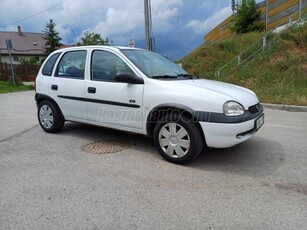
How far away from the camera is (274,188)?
2969mm

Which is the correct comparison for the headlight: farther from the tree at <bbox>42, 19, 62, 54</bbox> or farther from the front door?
the tree at <bbox>42, 19, 62, 54</bbox>

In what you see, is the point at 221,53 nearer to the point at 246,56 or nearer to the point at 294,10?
the point at 246,56

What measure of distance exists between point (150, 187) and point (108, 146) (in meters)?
1.67

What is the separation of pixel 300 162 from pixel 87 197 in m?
2.96

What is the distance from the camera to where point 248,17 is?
2223 cm

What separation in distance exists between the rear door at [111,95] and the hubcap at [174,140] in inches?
17.4

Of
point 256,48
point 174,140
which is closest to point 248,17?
point 256,48

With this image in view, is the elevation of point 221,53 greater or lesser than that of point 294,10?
lesser

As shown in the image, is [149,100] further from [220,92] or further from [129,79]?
[220,92]

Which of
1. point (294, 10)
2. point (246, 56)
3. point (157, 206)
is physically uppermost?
point (294, 10)

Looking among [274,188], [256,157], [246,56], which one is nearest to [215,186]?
[274,188]

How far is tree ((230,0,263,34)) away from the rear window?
20373 millimetres

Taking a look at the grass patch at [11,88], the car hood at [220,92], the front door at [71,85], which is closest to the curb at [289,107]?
the car hood at [220,92]

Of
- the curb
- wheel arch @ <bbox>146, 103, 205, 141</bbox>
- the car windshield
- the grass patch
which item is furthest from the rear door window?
the grass patch
